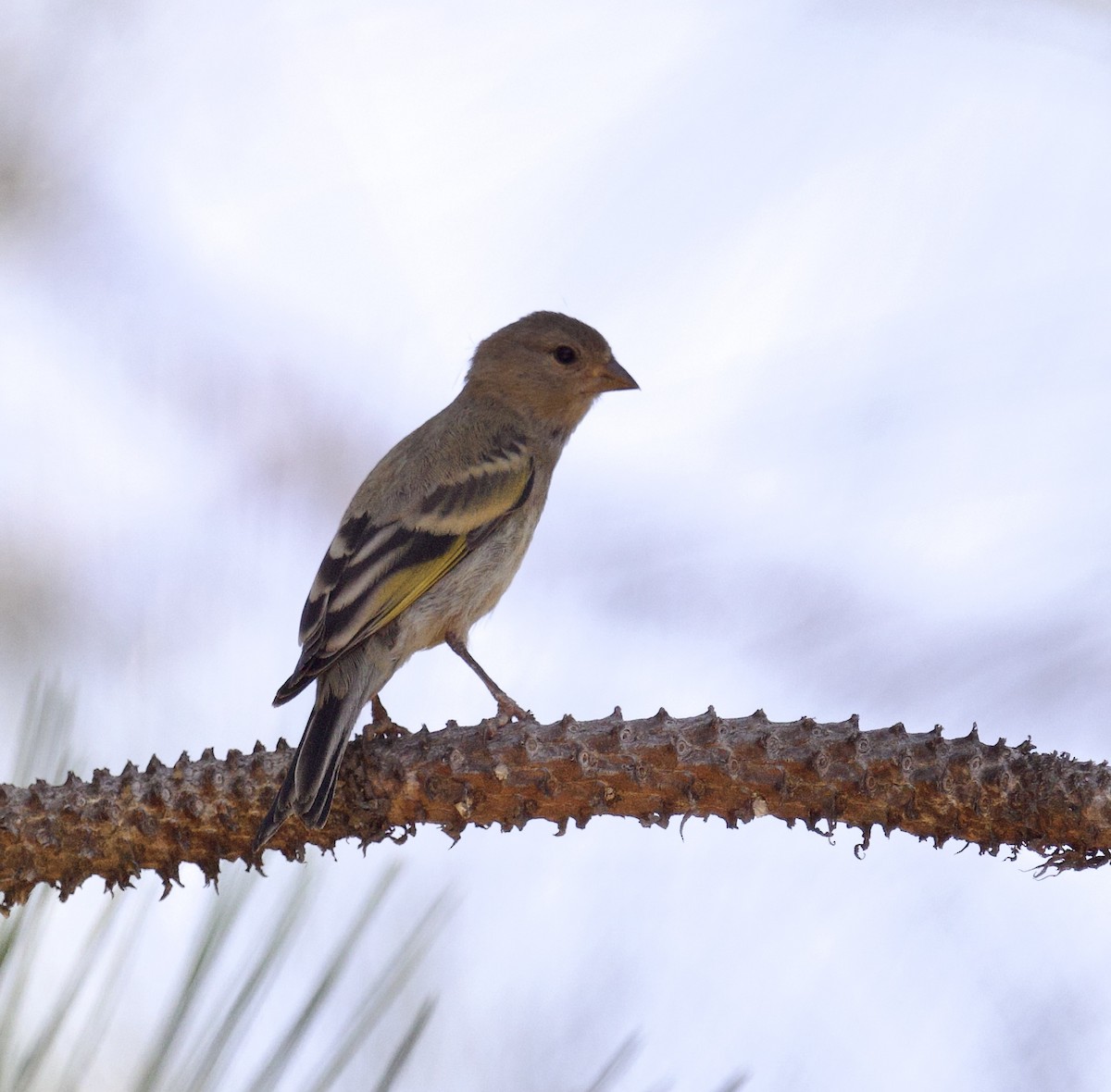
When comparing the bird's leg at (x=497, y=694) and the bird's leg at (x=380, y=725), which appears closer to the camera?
the bird's leg at (x=380, y=725)

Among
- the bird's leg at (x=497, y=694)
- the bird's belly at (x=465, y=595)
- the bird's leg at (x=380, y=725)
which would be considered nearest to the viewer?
the bird's leg at (x=380, y=725)

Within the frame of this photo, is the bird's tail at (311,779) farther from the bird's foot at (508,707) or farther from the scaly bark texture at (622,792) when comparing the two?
the bird's foot at (508,707)

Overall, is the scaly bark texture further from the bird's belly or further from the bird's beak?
the bird's beak

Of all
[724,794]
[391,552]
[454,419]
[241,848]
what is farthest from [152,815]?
[454,419]

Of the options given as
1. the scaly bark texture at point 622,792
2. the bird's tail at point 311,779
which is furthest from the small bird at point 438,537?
the scaly bark texture at point 622,792

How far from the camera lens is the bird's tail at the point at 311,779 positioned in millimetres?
2115

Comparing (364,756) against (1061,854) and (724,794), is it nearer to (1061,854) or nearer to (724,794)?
(724,794)

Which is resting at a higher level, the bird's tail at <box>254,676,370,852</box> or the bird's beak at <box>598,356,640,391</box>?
the bird's beak at <box>598,356,640,391</box>

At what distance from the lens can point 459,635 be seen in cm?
345

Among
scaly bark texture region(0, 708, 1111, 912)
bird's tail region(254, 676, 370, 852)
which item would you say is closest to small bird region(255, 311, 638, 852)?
bird's tail region(254, 676, 370, 852)

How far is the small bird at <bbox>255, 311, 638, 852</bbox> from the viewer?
106 inches

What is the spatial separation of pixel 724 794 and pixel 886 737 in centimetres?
26

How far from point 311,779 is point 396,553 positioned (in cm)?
116

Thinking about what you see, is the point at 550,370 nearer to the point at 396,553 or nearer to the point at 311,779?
the point at 396,553
